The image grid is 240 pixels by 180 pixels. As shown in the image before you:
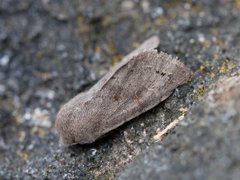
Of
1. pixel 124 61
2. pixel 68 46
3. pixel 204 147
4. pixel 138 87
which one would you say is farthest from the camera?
pixel 68 46

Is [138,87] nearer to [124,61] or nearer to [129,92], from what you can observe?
[129,92]

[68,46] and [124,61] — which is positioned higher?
[124,61]

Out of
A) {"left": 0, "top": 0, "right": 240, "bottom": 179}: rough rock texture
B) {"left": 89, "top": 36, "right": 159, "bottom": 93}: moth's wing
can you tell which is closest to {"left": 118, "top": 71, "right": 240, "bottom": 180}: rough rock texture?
{"left": 89, "top": 36, "right": 159, "bottom": 93}: moth's wing

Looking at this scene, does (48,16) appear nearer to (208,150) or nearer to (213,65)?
(213,65)

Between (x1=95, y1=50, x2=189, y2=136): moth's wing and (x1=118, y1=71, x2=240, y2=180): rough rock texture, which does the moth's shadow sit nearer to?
(x1=95, y1=50, x2=189, y2=136): moth's wing

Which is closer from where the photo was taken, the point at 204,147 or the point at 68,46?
the point at 204,147

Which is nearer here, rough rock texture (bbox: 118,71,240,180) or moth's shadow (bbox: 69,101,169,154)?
rough rock texture (bbox: 118,71,240,180)

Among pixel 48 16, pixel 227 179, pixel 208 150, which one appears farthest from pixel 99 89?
pixel 48 16

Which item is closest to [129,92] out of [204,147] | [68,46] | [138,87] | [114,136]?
[138,87]
